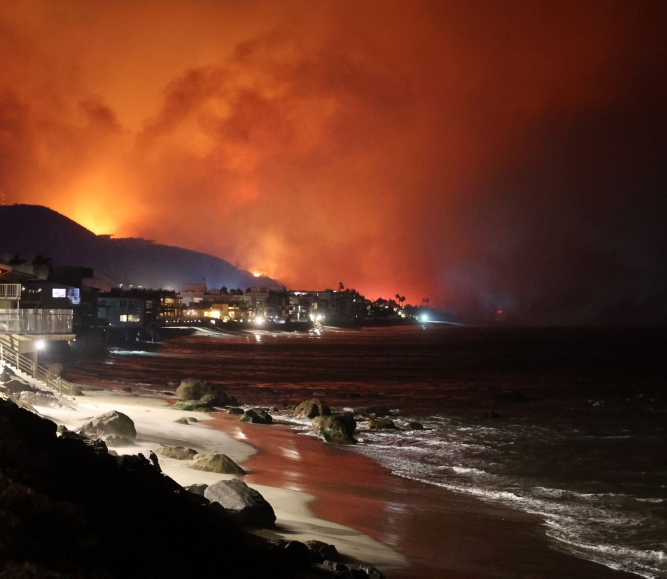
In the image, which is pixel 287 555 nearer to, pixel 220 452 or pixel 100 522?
pixel 100 522

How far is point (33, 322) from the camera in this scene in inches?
1588

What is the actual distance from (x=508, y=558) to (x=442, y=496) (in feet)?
17.4

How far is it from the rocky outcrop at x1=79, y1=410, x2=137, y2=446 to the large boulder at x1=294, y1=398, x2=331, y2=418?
15858 millimetres

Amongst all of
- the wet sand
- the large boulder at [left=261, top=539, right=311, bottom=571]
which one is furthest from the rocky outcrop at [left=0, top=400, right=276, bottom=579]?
the wet sand

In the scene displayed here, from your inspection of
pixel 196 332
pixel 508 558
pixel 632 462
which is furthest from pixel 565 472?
pixel 196 332

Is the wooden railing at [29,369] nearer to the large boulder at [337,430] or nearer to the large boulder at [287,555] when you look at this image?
the large boulder at [337,430]

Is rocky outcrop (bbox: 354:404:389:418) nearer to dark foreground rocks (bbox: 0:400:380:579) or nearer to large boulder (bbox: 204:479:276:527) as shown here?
large boulder (bbox: 204:479:276:527)

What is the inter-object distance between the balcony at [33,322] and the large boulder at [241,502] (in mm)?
30164

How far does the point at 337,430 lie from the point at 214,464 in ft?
34.4

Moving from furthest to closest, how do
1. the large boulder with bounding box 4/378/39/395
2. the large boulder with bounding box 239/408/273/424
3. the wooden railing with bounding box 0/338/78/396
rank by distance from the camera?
1. the wooden railing with bounding box 0/338/78/396
2. the large boulder with bounding box 239/408/273/424
3. the large boulder with bounding box 4/378/39/395

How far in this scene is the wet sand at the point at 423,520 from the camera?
13109 mm

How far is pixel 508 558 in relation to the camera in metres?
13.7

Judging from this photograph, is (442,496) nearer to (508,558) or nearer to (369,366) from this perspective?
(508,558)

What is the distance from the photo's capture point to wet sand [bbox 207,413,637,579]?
13.1m
